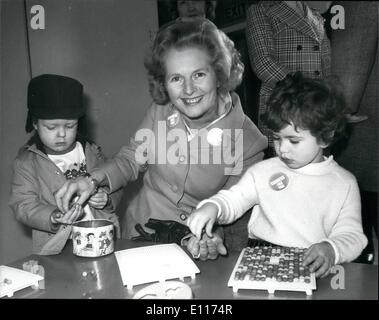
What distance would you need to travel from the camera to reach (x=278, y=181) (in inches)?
35.3

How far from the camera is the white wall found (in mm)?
942

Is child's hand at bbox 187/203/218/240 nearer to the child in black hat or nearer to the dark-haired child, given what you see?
the dark-haired child

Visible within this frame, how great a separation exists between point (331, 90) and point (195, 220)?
1.29 feet

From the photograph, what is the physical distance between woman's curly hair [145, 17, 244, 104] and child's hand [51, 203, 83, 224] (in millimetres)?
373

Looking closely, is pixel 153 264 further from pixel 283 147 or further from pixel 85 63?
pixel 85 63

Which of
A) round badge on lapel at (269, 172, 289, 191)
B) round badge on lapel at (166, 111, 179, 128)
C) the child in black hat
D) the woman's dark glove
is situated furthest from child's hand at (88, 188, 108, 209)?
round badge on lapel at (269, 172, 289, 191)

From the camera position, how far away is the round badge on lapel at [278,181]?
2.92 feet

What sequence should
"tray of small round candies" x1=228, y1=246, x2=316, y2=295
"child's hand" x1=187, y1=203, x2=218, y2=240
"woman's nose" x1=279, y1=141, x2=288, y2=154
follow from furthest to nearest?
"woman's nose" x1=279, y1=141, x2=288, y2=154
"child's hand" x1=187, y1=203, x2=218, y2=240
"tray of small round candies" x1=228, y1=246, x2=316, y2=295

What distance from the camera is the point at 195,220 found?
741 millimetres

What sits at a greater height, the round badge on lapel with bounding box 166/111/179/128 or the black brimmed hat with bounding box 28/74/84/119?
the black brimmed hat with bounding box 28/74/84/119

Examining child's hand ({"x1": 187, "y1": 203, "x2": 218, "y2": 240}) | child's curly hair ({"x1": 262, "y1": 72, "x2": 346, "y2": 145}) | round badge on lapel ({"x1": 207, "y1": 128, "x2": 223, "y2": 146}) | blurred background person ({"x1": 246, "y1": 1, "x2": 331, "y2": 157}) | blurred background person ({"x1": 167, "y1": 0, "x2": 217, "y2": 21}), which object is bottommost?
child's hand ({"x1": 187, "y1": 203, "x2": 218, "y2": 240})

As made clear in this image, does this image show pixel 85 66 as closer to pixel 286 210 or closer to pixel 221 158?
pixel 221 158

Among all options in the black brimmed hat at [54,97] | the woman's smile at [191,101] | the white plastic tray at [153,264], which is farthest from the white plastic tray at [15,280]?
the woman's smile at [191,101]

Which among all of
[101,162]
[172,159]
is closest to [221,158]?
[172,159]
